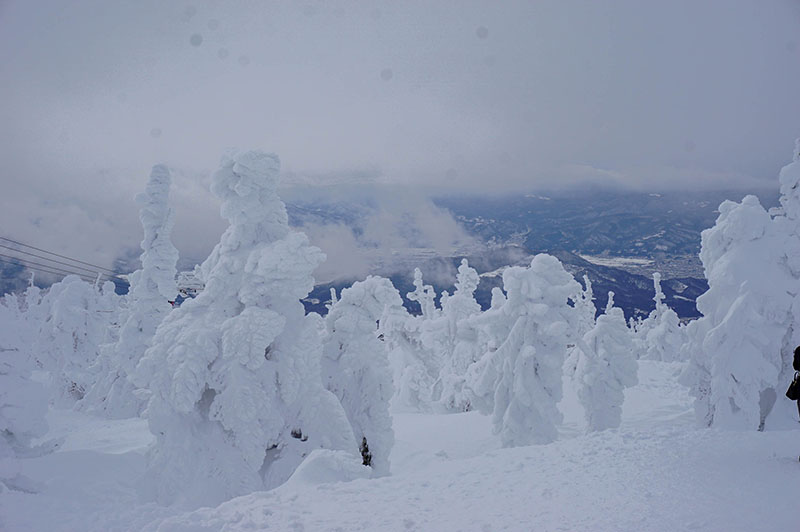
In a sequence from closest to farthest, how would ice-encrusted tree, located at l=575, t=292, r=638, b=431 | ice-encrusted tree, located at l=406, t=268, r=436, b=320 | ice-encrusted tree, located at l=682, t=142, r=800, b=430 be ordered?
ice-encrusted tree, located at l=682, t=142, r=800, b=430
ice-encrusted tree, located at l=575, t=292, r=638, b=431
ice-encrusted tree, located at l=406, t=268, r=436, b=320

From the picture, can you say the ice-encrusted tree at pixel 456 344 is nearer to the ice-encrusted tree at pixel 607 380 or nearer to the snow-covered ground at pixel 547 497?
the ice-encrusted tree at pixel 607 380

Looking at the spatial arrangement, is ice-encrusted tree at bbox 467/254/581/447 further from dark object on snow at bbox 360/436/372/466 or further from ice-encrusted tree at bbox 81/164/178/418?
ice-encrusted tree at bbox 81/164/178/418

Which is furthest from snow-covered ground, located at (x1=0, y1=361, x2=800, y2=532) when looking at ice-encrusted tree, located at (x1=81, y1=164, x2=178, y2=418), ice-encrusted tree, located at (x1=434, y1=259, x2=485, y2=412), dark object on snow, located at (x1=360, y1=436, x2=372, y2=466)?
ice-encrusted tree, located at (x1=434, y1=259, x2=485, y2=412)

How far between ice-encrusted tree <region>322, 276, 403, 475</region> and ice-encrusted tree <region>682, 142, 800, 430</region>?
13.8m

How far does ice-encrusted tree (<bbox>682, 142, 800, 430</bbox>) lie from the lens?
18.5 metres

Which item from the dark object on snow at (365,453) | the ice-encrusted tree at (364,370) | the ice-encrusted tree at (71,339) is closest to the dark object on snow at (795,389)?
the ice-encrusted tree at (364,370)

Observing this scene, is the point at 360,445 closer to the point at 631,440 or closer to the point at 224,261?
the point at 224,261

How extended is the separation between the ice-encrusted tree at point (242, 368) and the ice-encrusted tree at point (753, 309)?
15737mm

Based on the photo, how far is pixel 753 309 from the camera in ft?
60.5

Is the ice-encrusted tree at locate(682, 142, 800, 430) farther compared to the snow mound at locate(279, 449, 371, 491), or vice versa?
the ice-encrusted tree at locate(682, 142, 800, 430)

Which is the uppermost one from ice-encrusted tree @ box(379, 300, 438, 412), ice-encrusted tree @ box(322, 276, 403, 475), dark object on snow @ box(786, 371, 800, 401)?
dark object on snow @ box(786, 371, 800, 401)

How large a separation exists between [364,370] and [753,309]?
631 inches

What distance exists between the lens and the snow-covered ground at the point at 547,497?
683 cm

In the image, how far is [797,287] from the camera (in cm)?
1853
